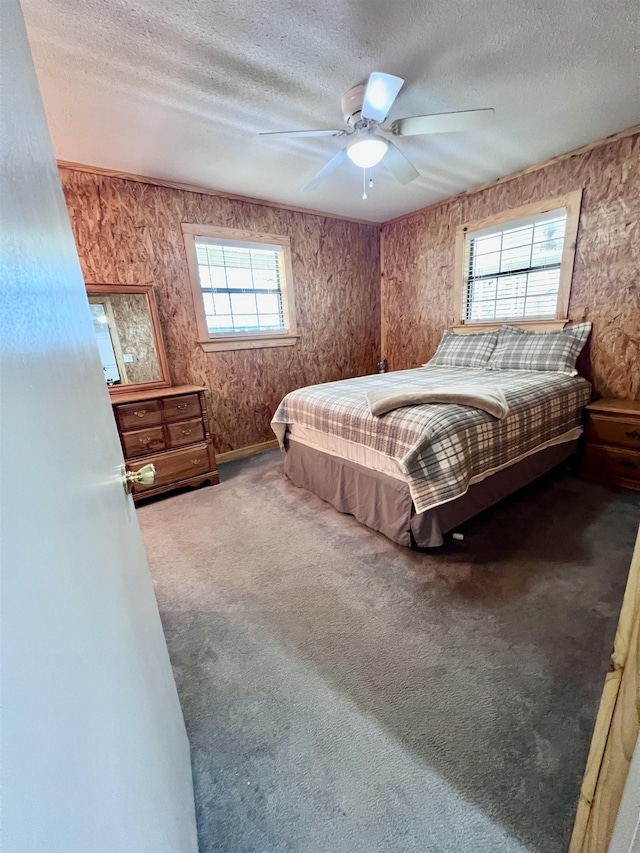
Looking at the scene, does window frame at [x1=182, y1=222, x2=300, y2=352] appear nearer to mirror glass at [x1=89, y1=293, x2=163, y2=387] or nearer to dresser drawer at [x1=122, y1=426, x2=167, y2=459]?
mirror glass at [x1=89, y1=293, x2=163, y2=387]

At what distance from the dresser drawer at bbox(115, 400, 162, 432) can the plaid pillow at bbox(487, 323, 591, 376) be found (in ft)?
9.59

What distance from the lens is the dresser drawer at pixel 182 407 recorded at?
278cm

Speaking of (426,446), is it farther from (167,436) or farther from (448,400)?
(167,436)

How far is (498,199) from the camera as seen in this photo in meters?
3.32

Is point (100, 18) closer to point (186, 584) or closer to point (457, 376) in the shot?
point (186, 584)

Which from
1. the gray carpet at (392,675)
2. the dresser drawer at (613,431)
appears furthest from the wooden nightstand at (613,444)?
the gray carpet at (392,675)

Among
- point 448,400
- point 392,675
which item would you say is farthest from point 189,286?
point 392,675

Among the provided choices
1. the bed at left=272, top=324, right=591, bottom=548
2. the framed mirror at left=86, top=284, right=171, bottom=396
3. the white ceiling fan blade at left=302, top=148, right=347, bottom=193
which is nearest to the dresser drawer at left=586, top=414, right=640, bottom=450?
the bed at left=272, top=324, right=591, bottom=548

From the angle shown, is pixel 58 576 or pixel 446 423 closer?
pixel 58 576

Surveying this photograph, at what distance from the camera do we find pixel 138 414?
8.66 feet

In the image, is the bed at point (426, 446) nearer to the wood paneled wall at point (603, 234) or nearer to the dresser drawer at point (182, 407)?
the wood paneled wall at point (603, 234)

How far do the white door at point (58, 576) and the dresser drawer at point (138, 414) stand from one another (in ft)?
6.70

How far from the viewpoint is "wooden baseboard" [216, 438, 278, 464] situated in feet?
11.9

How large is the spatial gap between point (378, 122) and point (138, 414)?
2.45 metres
